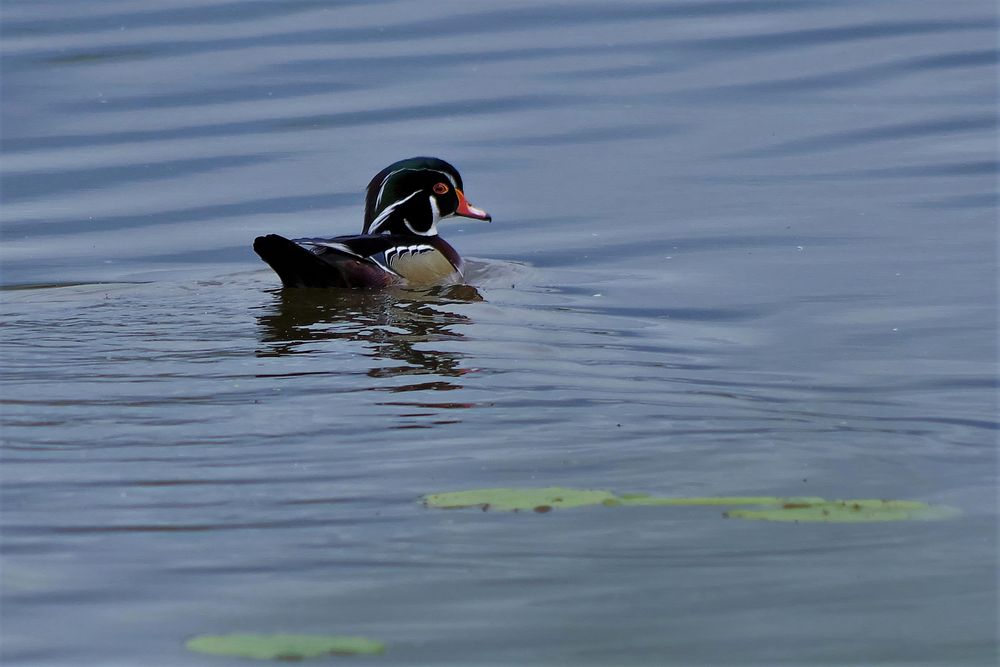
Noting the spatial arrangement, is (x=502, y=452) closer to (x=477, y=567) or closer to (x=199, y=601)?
(x=477, y=567)

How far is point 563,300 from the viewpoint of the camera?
9594mm

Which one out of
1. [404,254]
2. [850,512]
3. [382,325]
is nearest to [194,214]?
[404,254]

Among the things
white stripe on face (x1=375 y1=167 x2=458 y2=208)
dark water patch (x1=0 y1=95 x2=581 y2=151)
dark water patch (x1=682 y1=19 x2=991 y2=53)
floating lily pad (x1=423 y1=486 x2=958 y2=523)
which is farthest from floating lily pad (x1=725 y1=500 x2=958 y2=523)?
dark water patch (x1=682 y1=19 x2=991 y2=53)

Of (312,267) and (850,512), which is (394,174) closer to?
(312,267)

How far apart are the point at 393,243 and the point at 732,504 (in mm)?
5785

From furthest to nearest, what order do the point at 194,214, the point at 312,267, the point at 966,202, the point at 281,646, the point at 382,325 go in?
the point at 194,214 → the point at 966,202 → the point at 312,267 → the point at 382,325 → the point at 281,646

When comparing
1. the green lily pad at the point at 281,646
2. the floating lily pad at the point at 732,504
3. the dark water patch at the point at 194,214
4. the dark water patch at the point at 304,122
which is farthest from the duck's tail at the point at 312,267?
the green lily pad at the point at 281,646

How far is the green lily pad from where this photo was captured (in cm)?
412

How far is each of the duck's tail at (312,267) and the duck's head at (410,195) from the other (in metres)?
1.31

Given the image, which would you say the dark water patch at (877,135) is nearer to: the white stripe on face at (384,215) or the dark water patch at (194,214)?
the white stripe on face at (384,215)

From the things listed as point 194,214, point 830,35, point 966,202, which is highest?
point 830,35

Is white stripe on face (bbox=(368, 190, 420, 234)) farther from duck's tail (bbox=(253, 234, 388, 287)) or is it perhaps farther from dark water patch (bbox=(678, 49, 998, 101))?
dark water patch (bbox=(678, 49, 998, 101))

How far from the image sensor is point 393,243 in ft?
35.2

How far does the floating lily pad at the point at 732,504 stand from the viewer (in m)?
5.12
